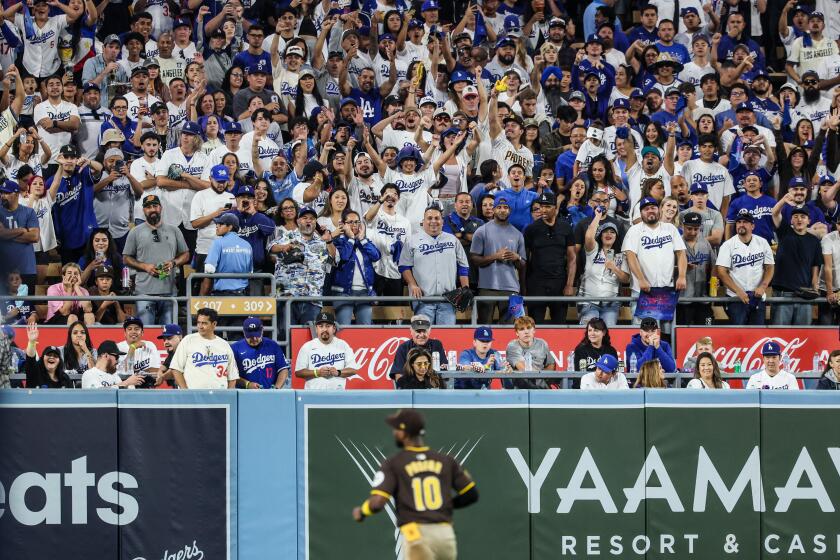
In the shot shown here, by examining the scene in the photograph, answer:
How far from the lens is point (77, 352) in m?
16.7

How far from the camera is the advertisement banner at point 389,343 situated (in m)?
18.1

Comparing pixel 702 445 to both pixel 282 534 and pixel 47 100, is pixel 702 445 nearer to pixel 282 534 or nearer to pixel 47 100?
pixel 282 534

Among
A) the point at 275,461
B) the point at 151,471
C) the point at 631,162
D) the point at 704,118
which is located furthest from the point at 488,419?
the point at 704,118

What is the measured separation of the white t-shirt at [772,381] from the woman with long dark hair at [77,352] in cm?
789

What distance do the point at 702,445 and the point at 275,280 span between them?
238 inches

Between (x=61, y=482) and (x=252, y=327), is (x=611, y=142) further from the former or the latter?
(x=61, y=482)

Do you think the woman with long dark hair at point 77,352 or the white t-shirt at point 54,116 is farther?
the white t-shirt at point 54,116

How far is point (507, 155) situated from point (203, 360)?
7179 millimetres

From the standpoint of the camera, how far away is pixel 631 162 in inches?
806

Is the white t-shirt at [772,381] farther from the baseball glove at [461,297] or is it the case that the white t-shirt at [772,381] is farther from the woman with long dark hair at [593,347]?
the baseball glove at [461,297]

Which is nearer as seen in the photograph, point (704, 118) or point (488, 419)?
point (488, 419)

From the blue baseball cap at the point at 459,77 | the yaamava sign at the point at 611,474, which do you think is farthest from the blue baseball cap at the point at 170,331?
the blue baseball cap at the point at 459,77

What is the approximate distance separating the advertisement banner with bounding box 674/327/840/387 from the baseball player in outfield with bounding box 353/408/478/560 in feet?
26.8

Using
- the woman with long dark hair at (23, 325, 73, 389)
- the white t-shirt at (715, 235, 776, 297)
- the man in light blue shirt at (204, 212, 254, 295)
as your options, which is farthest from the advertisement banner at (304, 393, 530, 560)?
the white t-shirt at (715, 235, 776, 297)
